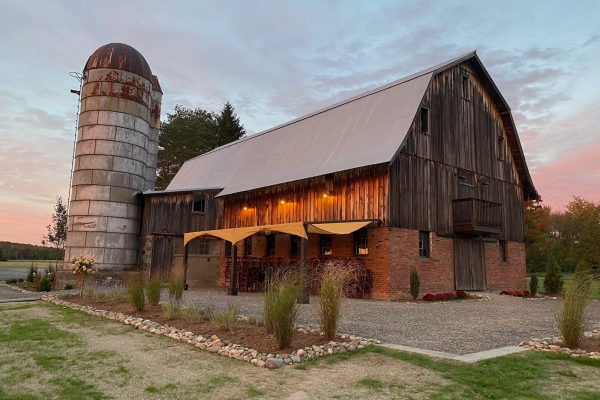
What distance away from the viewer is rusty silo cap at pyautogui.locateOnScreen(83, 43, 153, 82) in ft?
70.8

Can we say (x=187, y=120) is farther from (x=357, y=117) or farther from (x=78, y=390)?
(x=78, y=390)

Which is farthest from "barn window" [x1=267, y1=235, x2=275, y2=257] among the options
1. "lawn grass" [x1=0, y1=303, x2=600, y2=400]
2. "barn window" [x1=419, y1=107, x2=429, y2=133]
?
"lawn grass" [x1=0, y1=303, x2=600, y2=400]

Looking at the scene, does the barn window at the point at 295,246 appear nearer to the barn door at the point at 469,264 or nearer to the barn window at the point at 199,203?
the barn window at the point at 199,203

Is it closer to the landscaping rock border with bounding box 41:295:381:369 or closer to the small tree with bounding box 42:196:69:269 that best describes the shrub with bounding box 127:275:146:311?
the landscaping rock border with bounding box 41:295:381:369

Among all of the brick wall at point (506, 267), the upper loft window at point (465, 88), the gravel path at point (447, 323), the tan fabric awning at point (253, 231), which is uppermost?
the upper loft window at point (465, 88)

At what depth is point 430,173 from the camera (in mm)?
17328

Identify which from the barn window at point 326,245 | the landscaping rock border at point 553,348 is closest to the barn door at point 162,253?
the barn window at point 326,245

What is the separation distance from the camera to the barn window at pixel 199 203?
73.9ft

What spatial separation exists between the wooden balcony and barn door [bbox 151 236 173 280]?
13041 millimetres

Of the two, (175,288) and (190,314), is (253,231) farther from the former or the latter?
(190,314)

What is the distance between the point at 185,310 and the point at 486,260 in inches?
565

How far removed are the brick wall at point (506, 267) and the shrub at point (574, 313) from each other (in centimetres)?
1300

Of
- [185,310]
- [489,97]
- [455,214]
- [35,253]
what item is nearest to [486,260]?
[455,214]

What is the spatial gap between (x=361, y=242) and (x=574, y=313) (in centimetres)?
1017
